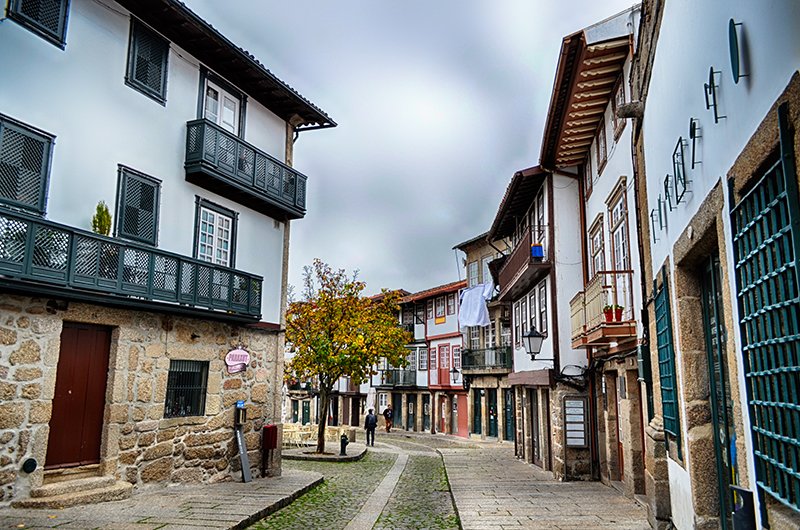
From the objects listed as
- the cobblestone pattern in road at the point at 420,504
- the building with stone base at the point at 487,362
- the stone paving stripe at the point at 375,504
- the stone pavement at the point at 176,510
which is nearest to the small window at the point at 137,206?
the stone pavement at the point at 176,510

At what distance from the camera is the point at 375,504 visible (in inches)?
503

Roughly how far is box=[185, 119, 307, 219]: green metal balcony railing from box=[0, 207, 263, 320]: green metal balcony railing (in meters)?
1.82

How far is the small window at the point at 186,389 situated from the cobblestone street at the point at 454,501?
9.34ft

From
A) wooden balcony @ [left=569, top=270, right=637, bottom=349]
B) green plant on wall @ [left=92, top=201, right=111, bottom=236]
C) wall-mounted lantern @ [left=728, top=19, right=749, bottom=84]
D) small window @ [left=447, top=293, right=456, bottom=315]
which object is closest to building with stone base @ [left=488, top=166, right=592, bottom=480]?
wooden balcony @ [left=569, top=270, right=637, bottom=349]

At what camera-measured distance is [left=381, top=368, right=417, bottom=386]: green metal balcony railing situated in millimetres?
42825

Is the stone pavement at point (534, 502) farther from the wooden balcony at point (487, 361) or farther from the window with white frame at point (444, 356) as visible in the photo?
the window with white frame at point (444, 356)

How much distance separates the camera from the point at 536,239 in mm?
18656

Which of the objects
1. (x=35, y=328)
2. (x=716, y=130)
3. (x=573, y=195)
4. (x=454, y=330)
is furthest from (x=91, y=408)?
(x=454, y=330)

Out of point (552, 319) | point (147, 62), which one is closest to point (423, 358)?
point (552, 319)

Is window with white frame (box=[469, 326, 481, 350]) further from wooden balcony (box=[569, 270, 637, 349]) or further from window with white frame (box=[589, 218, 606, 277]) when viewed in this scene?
wooden balcony (box=[569, 270, 637, 349])

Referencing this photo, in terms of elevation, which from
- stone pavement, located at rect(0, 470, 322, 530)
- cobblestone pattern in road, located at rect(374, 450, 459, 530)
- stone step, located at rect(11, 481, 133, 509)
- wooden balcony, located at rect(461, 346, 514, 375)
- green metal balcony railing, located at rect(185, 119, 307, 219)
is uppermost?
green metal balcony railing, located at rect(185, 119, 307, 219)

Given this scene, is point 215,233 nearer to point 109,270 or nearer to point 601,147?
point 109,270

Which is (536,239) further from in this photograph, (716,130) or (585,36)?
(716,130)

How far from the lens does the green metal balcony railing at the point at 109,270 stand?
9383mm
